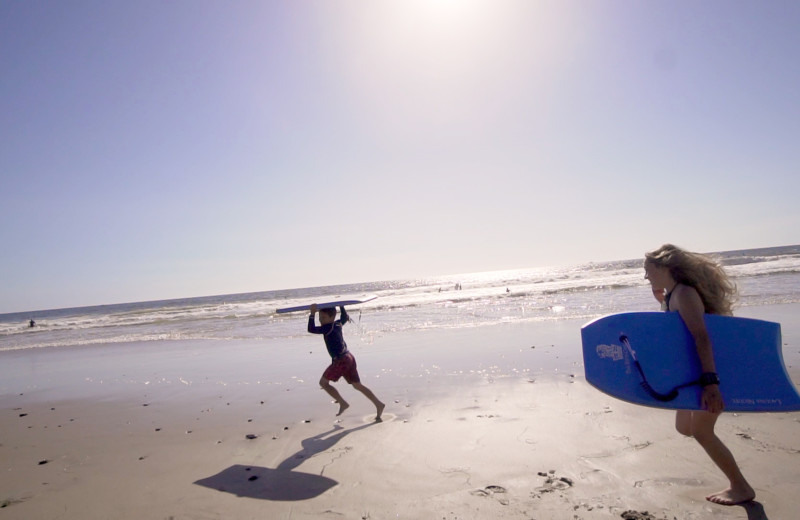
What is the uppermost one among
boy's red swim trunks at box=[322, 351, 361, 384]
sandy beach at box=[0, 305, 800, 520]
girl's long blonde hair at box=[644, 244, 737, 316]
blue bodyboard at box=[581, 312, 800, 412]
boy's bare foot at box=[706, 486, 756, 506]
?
girl's long blonde hair at box=[644, 244, 737, 316]

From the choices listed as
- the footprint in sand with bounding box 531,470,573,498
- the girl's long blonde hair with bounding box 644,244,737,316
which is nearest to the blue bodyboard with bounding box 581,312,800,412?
the girl's long blonde hair with bounding box 644,244,737,316

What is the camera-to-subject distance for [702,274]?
3.35m

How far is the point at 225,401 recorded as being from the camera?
7.82 metres

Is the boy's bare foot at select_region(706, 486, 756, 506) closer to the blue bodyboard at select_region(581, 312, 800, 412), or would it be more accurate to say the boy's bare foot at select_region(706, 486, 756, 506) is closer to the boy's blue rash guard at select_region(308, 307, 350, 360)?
the blue bodyboard at select_region(581, 312, 800, 412)

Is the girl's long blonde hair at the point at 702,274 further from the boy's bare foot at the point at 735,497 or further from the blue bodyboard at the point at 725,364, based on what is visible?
the boy's bare foot at the point at 735,497

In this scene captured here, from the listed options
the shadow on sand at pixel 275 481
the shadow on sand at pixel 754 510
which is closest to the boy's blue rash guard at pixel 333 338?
the shadow on sand at pixel 275 481

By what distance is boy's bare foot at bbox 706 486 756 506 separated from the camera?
10.7 feet

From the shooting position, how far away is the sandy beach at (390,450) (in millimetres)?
3701

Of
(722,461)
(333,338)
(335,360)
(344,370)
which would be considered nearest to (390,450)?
(344,370)

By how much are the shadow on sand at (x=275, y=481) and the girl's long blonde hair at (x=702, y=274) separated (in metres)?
3.28

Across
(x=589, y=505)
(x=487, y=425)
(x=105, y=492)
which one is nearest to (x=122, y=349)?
(x=105, y=492)

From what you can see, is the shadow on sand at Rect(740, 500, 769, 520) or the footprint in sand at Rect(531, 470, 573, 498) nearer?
the shadow on sand at Rect(740, 500, 769, 520)

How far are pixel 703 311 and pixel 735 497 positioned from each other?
1.31 m

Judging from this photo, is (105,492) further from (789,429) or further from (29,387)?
(29,387)
